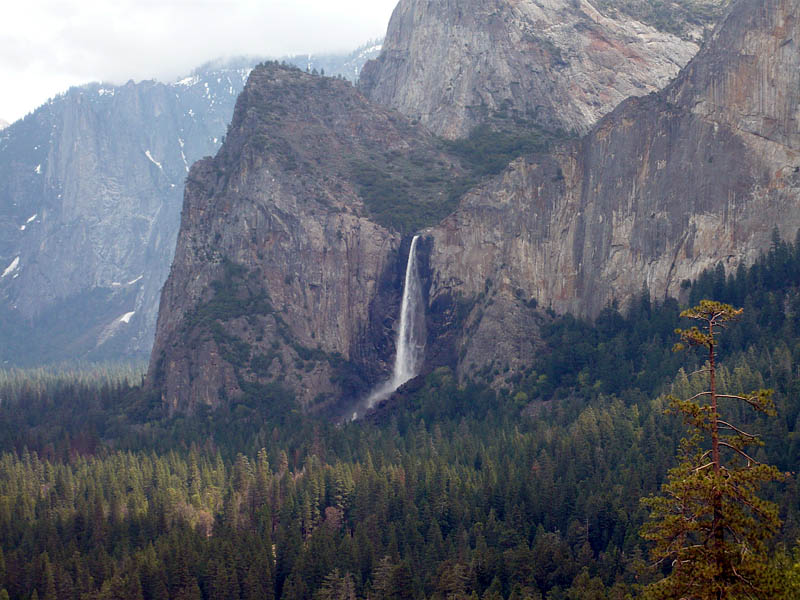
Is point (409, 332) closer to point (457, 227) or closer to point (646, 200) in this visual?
point (457, 227)

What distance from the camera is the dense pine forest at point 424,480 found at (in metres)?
102

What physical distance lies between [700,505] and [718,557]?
6.37ft

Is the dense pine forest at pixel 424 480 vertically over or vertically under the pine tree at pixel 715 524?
under

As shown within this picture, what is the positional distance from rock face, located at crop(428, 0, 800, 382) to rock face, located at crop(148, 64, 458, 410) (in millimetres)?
10541

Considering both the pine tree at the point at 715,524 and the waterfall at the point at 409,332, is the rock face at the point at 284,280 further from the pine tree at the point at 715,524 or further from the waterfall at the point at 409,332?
the pine tree at the point at 715,524

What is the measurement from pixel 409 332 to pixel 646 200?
39.9 m

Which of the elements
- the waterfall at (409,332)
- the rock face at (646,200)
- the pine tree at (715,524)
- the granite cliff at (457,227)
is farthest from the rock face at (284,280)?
the pine tree at (715,524)

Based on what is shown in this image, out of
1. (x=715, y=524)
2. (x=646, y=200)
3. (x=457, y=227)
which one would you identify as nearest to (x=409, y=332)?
(x=457, y=227)

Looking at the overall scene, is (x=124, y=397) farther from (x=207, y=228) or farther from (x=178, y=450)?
(x=178, y=450)

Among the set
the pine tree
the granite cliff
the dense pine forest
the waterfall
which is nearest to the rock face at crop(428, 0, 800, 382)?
the granite cliff

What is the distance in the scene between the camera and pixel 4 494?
136 m

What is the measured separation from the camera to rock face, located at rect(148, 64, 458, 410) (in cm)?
17188

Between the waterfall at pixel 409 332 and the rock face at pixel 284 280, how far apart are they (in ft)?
5.84

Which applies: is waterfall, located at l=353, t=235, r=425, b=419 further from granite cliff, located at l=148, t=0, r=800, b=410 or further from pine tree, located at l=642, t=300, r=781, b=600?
pine tree, located at l=642, t=300, r=781, b=600
